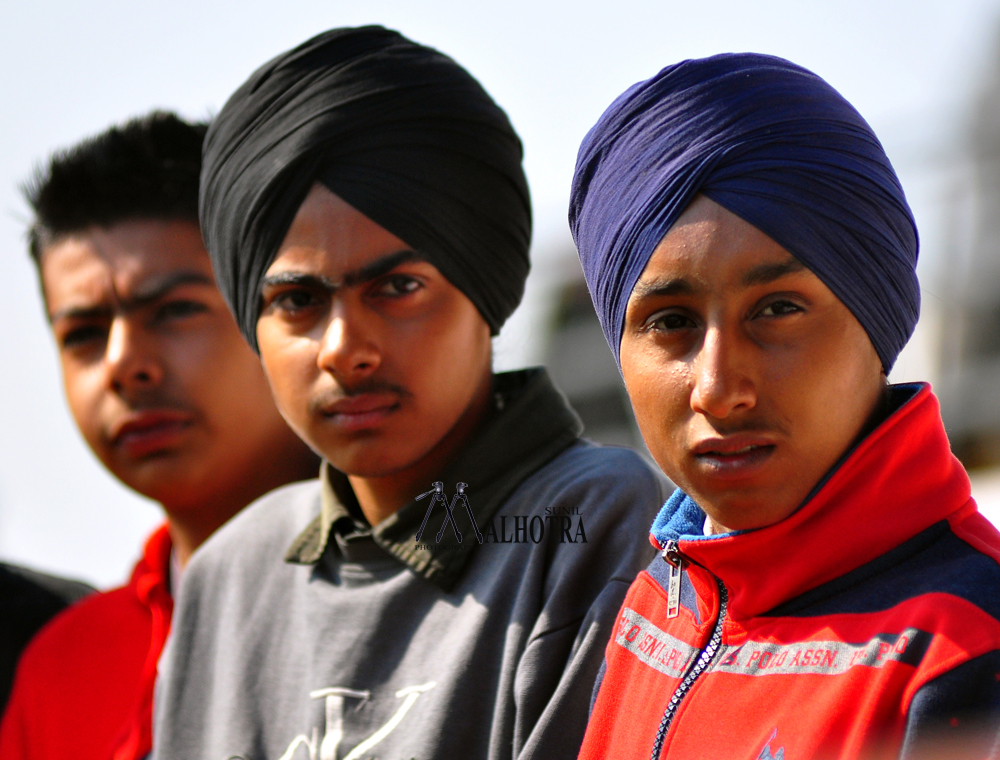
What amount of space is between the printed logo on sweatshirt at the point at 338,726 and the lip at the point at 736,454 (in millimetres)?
749

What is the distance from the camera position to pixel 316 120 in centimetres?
217

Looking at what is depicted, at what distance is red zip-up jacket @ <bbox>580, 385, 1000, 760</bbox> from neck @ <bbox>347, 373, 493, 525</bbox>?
2.23 ft

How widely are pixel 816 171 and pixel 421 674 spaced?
1.10 metres

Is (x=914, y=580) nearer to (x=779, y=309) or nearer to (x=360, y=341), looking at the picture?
(x=779, y=309)

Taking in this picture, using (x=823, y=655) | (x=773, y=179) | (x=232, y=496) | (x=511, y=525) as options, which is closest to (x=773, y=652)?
(x=823, y=655)

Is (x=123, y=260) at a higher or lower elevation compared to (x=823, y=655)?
higher

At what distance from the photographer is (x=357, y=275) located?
209 cm

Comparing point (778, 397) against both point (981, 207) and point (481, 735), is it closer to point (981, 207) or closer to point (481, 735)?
point (481, 735)

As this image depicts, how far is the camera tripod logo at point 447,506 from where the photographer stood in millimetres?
2133

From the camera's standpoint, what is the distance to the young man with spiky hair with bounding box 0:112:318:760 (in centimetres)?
291

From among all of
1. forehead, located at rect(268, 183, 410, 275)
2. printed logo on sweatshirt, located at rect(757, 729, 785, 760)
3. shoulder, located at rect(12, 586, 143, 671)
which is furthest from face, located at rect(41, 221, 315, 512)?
printed logo on sweatshirt, located at rect(757, 729, 785, 760)

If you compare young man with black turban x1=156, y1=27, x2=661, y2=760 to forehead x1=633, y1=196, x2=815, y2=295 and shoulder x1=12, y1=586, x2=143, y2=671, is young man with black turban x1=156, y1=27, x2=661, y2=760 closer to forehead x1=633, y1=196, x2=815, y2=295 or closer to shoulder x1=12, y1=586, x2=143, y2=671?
forehead x1=633, y1=196, x2=815, y2=295

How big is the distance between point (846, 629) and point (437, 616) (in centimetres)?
89

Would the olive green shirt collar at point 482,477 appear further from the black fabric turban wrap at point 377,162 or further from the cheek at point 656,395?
the cheek at point 656,395
